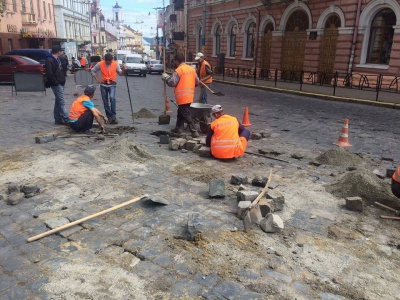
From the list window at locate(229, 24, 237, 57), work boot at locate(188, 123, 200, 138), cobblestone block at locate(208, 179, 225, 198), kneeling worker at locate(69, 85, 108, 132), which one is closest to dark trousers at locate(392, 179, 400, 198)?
cobblestone block at locate(208, 179, 225, 198)

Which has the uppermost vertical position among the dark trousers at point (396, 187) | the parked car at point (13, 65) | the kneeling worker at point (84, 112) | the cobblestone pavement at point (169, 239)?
the parked car at point (13, 65)

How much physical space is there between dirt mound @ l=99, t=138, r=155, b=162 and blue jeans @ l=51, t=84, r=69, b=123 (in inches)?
116

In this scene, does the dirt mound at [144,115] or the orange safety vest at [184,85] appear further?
the dirt mound at [144,115]

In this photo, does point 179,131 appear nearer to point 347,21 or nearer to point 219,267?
point 219,267

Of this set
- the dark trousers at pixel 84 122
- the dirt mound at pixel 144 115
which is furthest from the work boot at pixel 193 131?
the dirt mound at pixel 144 115

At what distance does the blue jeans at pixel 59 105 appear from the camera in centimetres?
821

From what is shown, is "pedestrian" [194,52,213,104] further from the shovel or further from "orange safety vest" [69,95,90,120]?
the shovel

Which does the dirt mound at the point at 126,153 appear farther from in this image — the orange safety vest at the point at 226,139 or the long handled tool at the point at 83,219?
the long handled tool at the point at 83,219

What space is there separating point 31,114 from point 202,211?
766cm

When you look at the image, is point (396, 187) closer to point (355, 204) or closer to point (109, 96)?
point (355, 204)

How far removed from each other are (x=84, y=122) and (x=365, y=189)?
214 inches

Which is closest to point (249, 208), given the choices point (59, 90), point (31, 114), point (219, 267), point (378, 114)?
point (219, 267)

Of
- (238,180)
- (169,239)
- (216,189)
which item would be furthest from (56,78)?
(169,239)

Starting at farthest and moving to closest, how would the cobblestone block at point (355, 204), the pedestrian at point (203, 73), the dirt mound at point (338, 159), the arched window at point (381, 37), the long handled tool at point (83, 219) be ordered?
the arched window at point (381, 37), the pedestrian at point (203, 73), the dirt mound at point (338, 159), the cobblestone block at point (355, 204), the long handled tool at point (83, 219)
